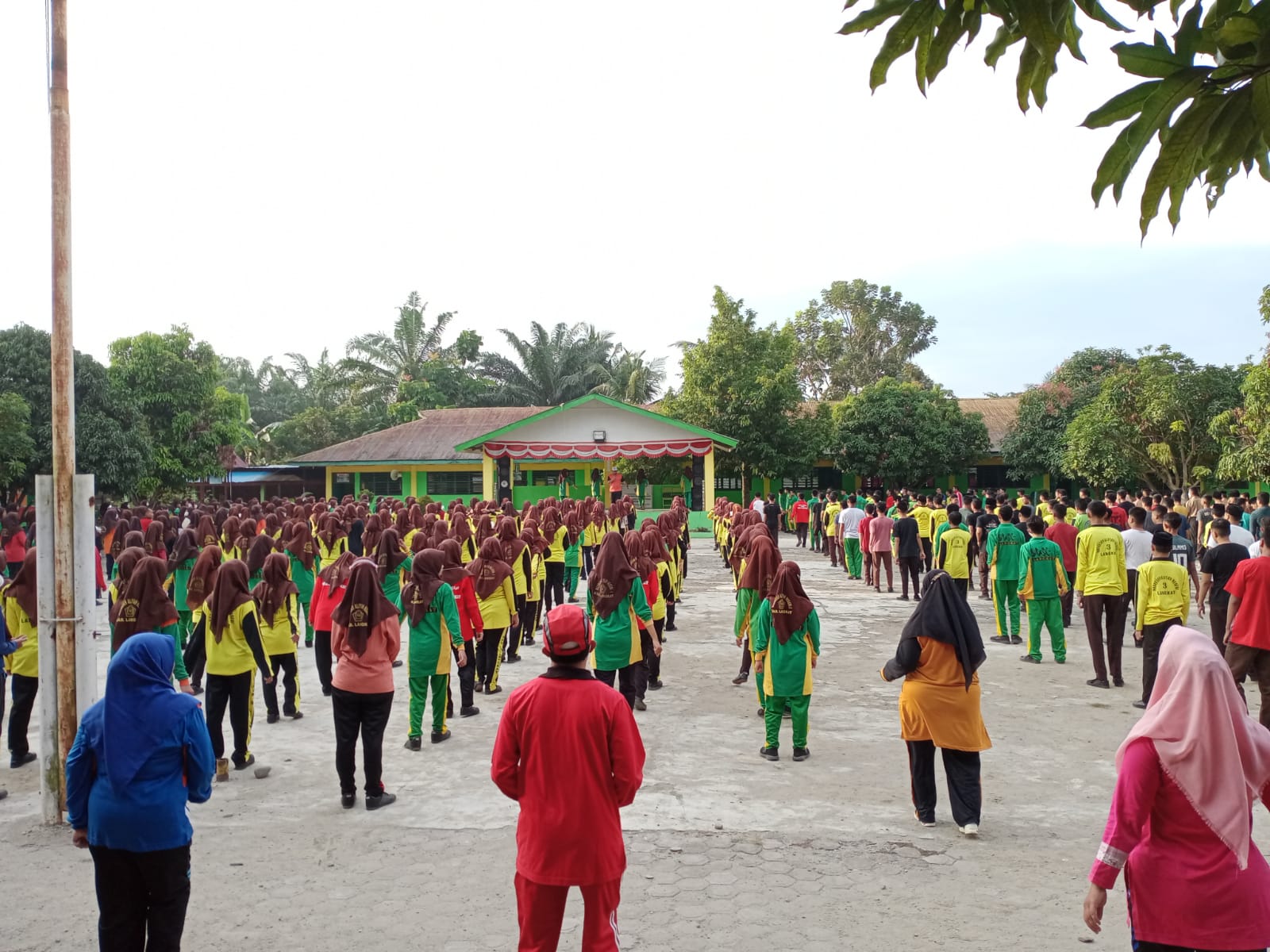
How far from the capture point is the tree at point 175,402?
1109 inches

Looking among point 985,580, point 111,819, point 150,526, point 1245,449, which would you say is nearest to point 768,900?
point 111,819

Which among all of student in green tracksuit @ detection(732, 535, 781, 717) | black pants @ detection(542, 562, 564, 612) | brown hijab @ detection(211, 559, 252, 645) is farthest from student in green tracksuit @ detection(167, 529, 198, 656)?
student in green tracksuit @ detection(732, 535, 781, 717)

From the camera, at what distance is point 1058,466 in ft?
109

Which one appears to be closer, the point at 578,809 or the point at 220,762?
the point at 578,809

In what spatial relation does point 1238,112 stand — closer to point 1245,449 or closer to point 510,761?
point 510,761

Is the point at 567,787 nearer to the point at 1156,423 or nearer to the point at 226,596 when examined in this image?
the point at 226,596

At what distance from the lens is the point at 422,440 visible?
116 ft

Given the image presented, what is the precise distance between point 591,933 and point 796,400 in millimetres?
32771

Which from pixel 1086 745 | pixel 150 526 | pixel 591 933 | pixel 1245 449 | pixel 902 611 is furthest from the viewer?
pixel 1245 449

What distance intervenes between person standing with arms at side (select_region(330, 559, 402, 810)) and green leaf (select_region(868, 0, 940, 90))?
464cm

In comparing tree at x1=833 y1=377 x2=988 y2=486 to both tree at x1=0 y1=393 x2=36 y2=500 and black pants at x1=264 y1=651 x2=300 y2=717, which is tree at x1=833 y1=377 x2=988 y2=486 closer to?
tree at x1=0 y1=393 x2=36 y2=500

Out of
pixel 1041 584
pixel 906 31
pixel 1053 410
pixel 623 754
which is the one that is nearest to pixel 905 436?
pixel 1053 410

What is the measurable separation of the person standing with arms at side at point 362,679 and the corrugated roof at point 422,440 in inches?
1094

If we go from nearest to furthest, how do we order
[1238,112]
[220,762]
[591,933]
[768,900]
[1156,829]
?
[1238,112] → [1156,829] → [591,933] → [768,900] → [220,762]
